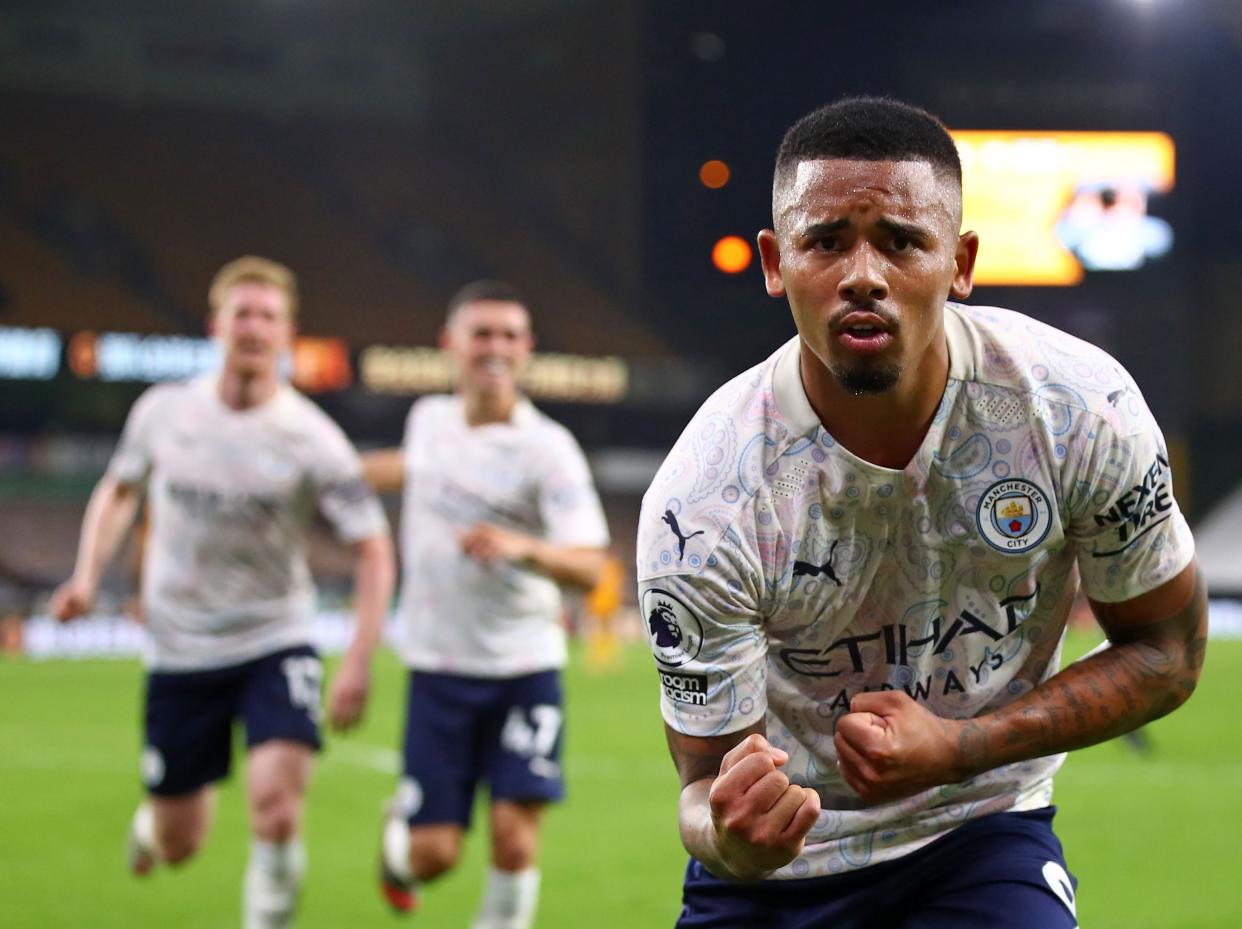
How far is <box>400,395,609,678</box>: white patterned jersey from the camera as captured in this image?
6.58 metres

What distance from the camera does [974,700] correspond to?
292 cm

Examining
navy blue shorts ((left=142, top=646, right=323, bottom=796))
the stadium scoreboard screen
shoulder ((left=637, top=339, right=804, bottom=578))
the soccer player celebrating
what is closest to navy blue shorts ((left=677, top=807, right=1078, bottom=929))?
the soccer player celebrating

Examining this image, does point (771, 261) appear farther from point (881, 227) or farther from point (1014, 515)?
point (1014, 515)

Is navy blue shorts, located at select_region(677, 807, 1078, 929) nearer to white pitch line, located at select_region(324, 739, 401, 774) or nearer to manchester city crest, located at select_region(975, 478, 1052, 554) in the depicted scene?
manchester city crest, located at select_region(975, 478, 1052, 554)

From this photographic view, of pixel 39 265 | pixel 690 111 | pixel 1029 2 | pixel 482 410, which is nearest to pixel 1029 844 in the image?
pixel 482 410

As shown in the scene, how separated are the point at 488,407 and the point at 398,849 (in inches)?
69.0

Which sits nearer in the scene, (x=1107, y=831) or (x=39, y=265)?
(x=1107, y=831)

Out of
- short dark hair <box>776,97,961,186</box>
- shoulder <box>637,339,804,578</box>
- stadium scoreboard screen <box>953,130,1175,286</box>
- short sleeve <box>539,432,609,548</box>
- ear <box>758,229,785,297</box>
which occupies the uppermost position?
stadium scoreboard screen <box>953,130,1175,286</box>

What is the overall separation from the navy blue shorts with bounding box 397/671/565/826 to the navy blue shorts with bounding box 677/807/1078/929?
3343 mm

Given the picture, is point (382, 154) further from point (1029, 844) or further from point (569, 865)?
point (1029, 844)

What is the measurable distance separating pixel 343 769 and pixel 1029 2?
37.5 feet

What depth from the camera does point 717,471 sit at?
2771mm

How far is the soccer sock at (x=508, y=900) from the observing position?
6.12 meters

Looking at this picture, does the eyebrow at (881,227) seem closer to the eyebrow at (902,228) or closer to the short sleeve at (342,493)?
the eyebrow at (902,228)
